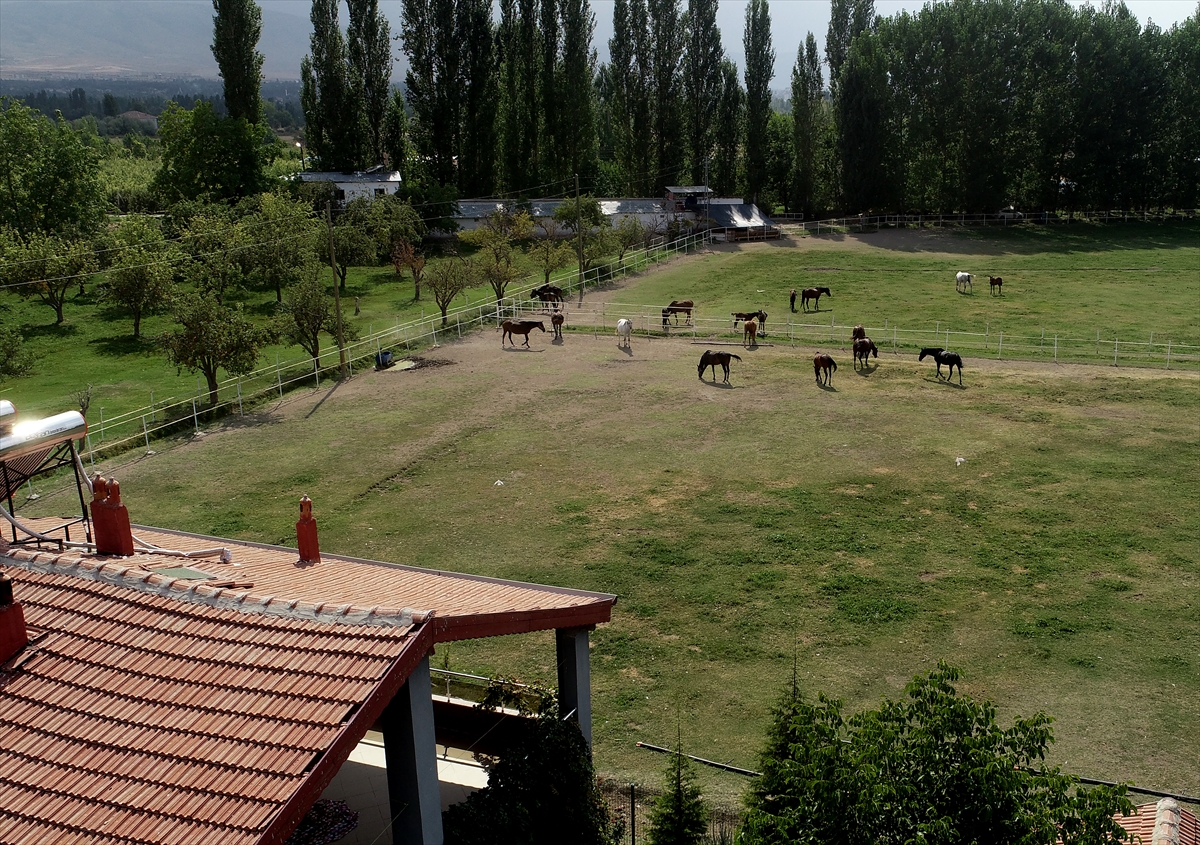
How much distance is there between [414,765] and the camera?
7.23 m

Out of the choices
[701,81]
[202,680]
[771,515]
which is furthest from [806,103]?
[202,680]

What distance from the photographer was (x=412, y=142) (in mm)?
67312

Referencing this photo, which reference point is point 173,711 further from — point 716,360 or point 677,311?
point 677,311

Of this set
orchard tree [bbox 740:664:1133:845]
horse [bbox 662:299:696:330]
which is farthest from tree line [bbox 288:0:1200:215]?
orchard tree [bbox 740:664:1133:845]

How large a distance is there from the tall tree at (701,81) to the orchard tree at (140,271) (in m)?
36.7

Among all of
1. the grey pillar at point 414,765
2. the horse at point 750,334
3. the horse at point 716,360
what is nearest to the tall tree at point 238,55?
the horse at point 750,334

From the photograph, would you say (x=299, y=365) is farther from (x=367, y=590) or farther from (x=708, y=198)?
(x=708, y=198)

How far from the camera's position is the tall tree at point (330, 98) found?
62031 mm

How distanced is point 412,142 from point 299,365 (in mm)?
42168

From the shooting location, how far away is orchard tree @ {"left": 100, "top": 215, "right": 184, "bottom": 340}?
37219 millimetres

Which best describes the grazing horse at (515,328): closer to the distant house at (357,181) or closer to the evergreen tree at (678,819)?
the evergreen tree at (678,819)

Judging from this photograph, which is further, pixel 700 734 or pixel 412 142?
pixel 412 142

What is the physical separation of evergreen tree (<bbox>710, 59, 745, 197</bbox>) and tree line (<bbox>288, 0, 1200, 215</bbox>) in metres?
0.15

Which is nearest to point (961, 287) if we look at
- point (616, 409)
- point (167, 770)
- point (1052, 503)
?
point (616, 409)
